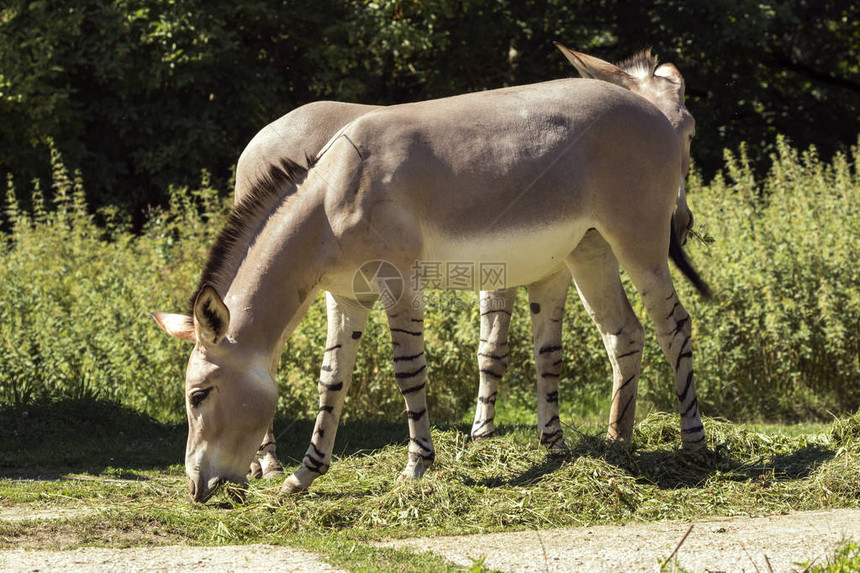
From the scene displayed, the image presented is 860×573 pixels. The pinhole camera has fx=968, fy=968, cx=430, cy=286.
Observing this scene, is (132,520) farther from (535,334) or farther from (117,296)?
(117,296)

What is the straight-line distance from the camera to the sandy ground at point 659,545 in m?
4.29

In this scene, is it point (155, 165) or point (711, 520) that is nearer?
point (711, 520)

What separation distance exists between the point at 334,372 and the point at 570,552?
2.24 metres

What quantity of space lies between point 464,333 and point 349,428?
1.73 m

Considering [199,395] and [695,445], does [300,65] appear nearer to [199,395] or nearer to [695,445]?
[695,445]

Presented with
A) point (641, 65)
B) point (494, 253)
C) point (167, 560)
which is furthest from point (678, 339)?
point (167, 560)

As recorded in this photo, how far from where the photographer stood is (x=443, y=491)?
5.62 m

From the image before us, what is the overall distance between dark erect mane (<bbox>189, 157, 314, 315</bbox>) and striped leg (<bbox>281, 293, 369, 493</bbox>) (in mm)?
824

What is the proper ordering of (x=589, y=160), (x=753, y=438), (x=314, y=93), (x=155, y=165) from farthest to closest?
(x=314, y=93)
(x=155, y=165)
(x=753, y=438)
(x=589, y=160)

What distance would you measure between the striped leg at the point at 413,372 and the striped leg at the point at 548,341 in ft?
4.23

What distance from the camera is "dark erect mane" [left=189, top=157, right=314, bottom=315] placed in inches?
224

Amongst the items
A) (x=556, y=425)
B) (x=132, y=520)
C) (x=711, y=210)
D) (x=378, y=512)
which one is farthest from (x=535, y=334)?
(x=711, y=210)

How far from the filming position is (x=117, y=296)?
34.8ft

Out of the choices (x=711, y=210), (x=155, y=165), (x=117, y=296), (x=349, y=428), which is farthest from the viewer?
(x=155, y=165)
